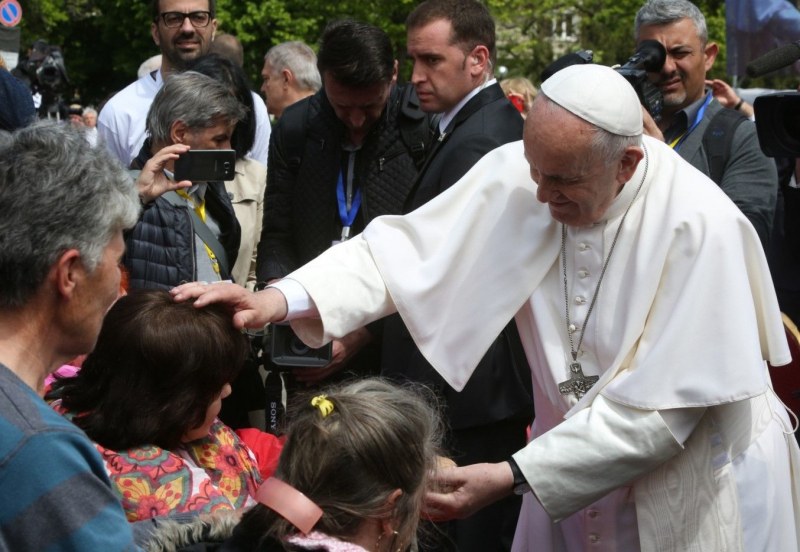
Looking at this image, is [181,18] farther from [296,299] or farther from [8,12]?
[296,299]

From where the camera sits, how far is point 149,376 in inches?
123

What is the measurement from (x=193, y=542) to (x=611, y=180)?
147 centimetres

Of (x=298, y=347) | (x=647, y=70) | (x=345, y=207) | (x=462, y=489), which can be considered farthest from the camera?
(x=647, y=70)

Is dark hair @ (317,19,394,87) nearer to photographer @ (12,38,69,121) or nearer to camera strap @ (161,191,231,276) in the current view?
camera strap @ (161,191,231,276)

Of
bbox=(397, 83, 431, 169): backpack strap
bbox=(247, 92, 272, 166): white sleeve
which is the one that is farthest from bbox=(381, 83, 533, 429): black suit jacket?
bbox=(247, 92, 272, 166): white sleeve

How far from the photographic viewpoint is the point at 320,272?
11.3 ft

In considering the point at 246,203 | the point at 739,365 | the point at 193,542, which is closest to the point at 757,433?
the point at 739,365

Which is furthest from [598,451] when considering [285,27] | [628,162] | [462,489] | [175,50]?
[285,27]

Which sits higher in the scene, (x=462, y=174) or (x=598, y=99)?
(x=598, y=99)

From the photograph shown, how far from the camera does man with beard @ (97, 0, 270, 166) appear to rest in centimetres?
598

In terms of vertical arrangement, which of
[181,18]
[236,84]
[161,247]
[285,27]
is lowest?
[285,27]

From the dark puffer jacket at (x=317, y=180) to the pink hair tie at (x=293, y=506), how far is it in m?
2.63

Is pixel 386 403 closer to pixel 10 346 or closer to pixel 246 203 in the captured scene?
pixel 10 346

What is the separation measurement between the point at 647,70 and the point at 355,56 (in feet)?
4.32
